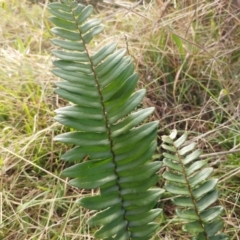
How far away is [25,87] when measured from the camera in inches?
68.4

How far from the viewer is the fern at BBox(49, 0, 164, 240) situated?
2.87ft

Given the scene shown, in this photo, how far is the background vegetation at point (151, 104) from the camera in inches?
50.7

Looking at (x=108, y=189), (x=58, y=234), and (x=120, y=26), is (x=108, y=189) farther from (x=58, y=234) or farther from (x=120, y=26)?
(x=120, y=26)

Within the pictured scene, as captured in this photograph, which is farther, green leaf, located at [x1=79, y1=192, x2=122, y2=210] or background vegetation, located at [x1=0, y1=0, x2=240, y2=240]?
background vegetation, located at [x1=0, y1=0, x2=240, y2=240]

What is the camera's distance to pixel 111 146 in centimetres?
88

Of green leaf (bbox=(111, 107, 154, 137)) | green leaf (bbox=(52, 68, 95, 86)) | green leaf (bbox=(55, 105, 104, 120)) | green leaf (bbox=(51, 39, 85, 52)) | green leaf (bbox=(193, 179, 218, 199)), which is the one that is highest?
green leaf (bbox=(51, 39, 85, 52))

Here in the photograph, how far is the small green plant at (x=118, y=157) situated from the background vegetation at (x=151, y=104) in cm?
33

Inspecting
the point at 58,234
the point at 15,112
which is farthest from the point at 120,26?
the point at 58,234

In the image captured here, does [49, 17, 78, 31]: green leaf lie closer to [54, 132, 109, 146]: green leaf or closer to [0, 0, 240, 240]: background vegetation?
[54, 132, 109, 146]: green leaf

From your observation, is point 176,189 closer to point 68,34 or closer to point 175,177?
point 175,177

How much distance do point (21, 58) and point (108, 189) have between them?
1.07 m

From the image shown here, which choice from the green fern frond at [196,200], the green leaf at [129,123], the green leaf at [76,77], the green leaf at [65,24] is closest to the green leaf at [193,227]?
the green fern frond at [196,200]

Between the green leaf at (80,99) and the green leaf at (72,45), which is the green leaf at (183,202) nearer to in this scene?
the green leaf at (80,99)

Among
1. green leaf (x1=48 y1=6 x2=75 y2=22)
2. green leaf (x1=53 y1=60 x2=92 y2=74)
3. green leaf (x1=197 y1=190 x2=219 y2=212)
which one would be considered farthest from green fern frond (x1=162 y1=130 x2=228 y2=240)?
green leaf (x1=48 y1=6 x2=75 y2=22)
